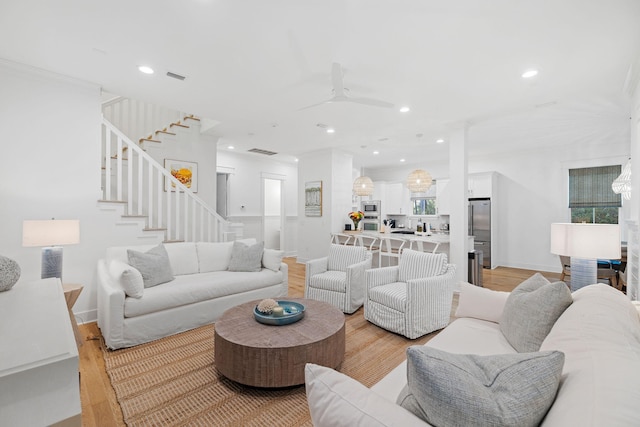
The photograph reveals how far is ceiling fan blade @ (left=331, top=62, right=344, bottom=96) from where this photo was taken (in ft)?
8.68

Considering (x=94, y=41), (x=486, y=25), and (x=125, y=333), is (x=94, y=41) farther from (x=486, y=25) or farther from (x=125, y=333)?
(x=486, y=25)

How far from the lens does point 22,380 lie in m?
0.68

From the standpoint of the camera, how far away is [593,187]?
593cm

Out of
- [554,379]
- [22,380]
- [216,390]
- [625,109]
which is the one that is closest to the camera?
[22,380]

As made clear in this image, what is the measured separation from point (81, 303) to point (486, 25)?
15.7 feet

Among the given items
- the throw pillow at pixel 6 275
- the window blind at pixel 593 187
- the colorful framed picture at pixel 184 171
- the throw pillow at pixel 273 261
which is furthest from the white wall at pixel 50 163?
the window blind at pixel 593 187

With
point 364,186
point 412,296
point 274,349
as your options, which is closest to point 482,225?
point 364,186

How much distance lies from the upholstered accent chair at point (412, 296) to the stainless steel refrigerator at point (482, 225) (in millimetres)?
4043

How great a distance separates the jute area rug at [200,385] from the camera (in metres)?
1.85

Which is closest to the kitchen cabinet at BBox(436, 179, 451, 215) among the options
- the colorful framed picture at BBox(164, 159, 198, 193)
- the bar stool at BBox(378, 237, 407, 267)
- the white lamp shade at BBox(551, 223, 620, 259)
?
the bar stool at BBox(378, 237, 407, 267)

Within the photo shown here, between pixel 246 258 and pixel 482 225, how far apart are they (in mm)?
5381

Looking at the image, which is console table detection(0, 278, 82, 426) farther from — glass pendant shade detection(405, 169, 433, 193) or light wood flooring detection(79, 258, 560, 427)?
glass pendant shade detection(405, 169, 433, 193)

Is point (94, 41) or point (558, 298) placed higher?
point (94, 41)

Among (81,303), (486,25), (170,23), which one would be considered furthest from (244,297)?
(486,25)
